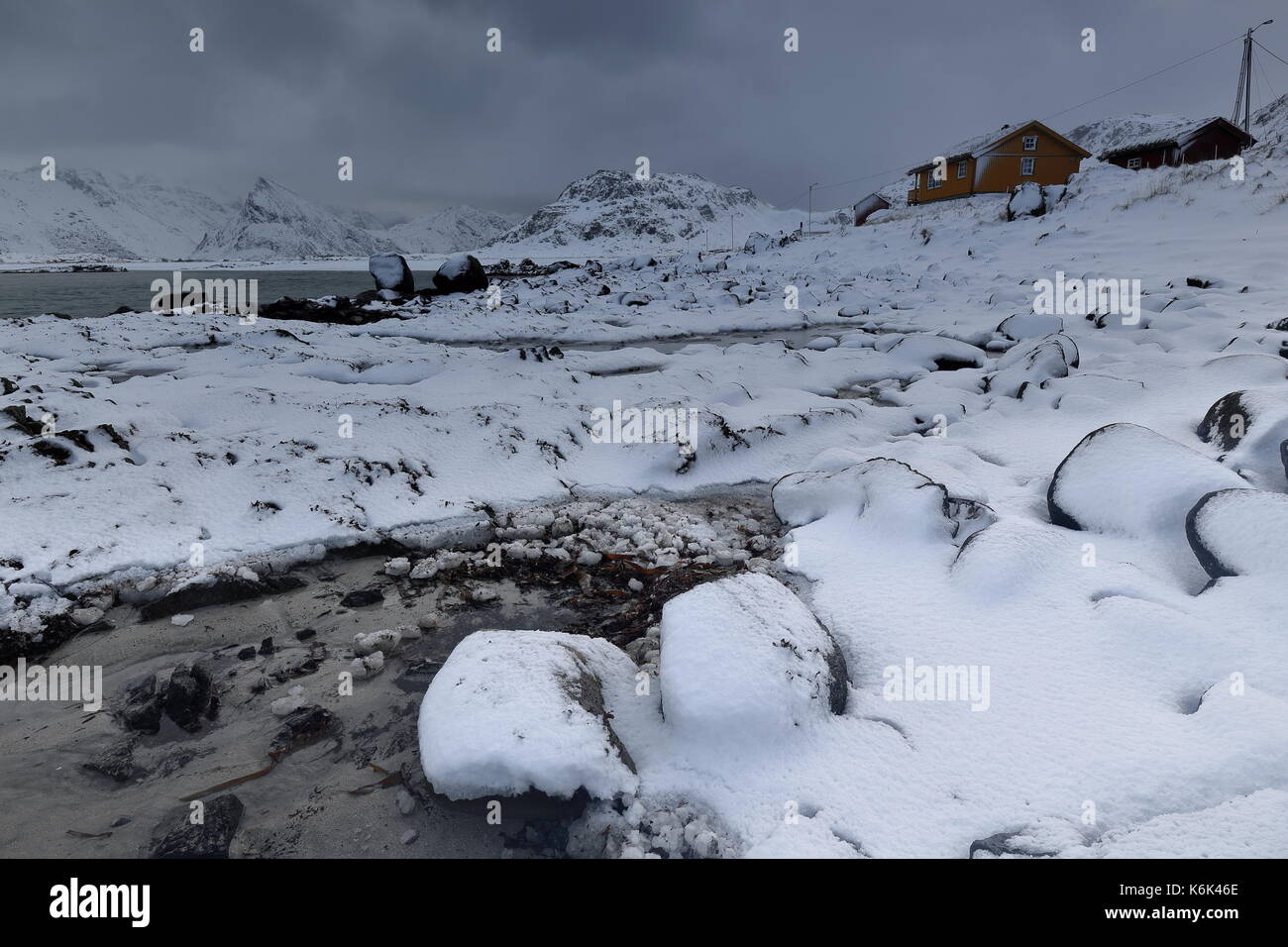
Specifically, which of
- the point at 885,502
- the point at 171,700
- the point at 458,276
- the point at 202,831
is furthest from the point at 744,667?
the point at 458,276

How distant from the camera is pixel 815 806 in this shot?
83.6 inches

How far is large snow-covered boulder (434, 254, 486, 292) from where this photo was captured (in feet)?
73.0

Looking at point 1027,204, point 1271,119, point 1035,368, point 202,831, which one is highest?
point 1271,119

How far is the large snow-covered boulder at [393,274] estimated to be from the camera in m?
21.4

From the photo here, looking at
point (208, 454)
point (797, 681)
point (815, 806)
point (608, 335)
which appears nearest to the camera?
point (815, 806)

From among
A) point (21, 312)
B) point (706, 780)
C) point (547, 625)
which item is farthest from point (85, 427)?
point (21, 312)

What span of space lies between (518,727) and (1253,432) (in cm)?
495

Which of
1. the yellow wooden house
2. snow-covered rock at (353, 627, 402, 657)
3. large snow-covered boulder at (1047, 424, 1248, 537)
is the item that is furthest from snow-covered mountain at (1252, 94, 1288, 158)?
snow-covered rock at (353, 627, 402, 657)

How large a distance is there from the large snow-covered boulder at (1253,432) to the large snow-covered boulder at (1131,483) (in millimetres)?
531

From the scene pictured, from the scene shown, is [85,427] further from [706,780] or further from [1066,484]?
[1066,484]

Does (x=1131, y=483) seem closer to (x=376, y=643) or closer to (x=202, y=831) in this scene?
(x=376, y=643)

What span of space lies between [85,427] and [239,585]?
241cm

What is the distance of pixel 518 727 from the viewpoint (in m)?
2.15

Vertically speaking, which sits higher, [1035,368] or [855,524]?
[1035,368]
